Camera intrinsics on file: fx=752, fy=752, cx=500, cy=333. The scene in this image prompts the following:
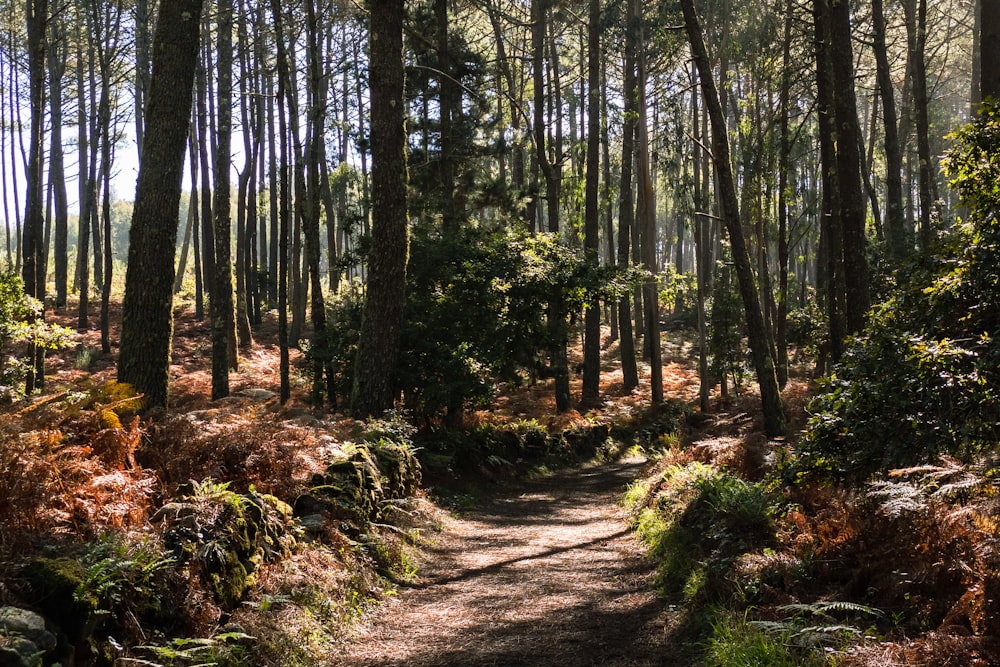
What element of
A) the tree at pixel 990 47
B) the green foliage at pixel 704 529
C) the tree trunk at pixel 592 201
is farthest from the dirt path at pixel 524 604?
the tree trunk at pixel 592 201

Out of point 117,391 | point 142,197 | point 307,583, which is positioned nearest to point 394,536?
point 307,583

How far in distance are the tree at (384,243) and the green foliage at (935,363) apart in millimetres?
7354

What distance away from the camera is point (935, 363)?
4.61m

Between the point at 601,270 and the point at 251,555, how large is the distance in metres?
10.6

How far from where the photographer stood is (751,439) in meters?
9.79

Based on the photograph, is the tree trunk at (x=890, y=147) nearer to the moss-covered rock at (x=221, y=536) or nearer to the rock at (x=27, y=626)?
the moss-covered rock at (x=221, y=536)

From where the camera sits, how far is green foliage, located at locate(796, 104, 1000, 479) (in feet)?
14.7

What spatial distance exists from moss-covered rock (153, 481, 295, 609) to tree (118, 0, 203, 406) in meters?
3.18

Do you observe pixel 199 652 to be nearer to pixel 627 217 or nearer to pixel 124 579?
pixel 124 579

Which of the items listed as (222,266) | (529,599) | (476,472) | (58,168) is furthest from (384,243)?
(58,168)

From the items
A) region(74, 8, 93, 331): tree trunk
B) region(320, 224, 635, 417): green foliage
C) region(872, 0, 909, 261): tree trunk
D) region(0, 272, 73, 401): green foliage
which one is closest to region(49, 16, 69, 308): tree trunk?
region(74, 8, 93, 331): tree trunk

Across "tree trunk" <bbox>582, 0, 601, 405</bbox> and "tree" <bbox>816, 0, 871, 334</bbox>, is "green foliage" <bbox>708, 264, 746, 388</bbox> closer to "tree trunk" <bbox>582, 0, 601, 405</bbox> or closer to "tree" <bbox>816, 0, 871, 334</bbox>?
"tree trunk" <bbox>582, 0, 601, 405</bbox>

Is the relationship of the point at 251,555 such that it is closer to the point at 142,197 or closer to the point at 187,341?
the point at 142,197

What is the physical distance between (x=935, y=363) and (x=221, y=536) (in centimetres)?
480
